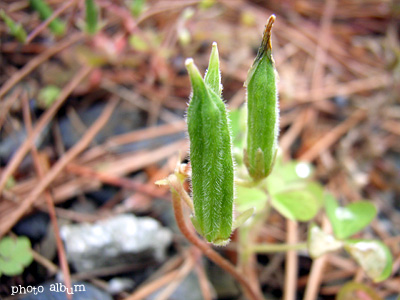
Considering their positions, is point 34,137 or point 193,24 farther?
point 193,24

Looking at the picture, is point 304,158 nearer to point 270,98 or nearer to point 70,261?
point 270,98

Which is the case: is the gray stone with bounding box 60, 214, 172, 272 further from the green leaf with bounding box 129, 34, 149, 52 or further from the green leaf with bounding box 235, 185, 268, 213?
the green leaf with bounding box 129, 34, 149, 52

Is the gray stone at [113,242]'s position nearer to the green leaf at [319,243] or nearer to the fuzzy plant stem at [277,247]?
the fuzzy plant stem at [277,247]

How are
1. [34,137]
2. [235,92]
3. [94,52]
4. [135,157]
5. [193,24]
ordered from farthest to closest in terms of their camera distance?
1. [193,24]
2. [235,92]
3. [94,52]
4. [135,157]
5. [34,137]

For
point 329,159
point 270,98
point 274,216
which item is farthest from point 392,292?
point 270,98

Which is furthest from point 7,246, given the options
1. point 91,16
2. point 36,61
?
point 91,16

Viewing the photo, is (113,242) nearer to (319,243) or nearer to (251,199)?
(251,199)
